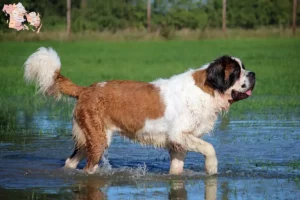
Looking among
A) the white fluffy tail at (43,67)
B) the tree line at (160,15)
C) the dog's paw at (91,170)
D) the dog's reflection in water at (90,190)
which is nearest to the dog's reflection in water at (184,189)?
the dog's reflection in water at (90,190)

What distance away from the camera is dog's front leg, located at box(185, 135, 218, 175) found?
1030 centimetres

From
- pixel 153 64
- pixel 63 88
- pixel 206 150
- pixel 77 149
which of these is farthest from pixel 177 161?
pixel 153 64

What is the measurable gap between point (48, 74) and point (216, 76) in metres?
2.27

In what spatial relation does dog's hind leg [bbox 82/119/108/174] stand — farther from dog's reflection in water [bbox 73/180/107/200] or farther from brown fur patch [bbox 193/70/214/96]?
brown fur patch [bbox 193/70/214/96]

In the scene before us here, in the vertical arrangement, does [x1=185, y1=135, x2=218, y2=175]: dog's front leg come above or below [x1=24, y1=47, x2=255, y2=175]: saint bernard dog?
below

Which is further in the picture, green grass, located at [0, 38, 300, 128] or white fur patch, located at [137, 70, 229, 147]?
green grass, located at [0, 38, 300, 128]

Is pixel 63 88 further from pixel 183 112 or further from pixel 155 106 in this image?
pixel 183 112

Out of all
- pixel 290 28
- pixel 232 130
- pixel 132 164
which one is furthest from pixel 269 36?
pixel 132 164

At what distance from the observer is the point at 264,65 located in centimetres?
2722

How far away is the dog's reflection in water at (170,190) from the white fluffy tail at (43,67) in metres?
1.74

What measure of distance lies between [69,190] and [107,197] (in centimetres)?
67

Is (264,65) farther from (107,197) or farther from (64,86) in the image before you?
(107,197)

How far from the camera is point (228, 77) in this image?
10547 millimetres

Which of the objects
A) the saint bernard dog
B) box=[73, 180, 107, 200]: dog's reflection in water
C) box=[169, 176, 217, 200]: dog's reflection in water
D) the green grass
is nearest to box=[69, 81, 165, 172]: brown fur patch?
the saint bernard dog
